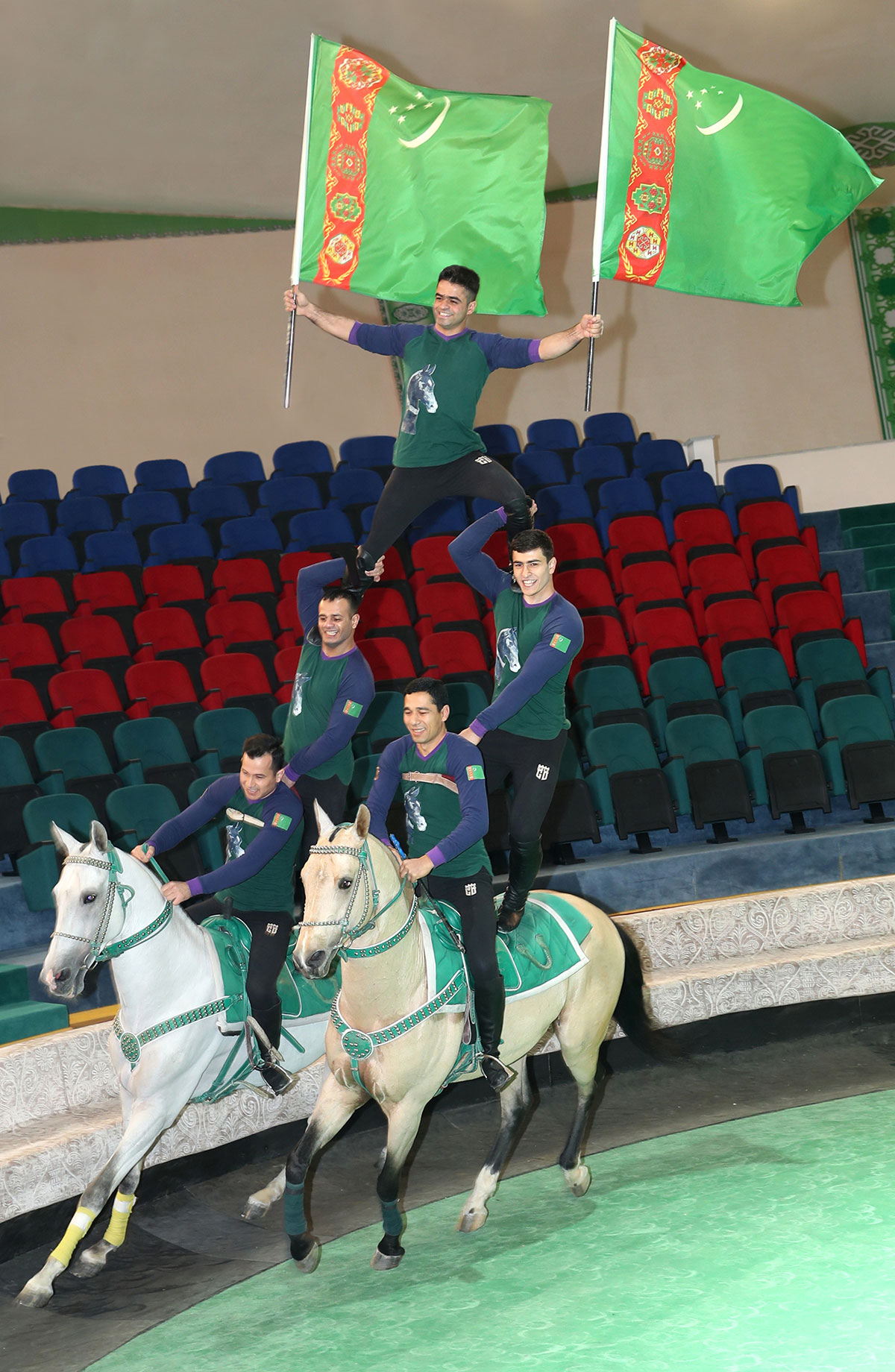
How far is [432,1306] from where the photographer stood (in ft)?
13.5

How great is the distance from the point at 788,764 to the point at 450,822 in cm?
365

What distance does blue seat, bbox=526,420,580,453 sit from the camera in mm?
11773

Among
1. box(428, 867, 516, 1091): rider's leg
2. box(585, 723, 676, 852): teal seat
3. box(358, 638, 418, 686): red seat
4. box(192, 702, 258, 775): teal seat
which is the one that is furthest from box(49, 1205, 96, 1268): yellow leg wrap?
box(358, 638, 418, 686): red seat

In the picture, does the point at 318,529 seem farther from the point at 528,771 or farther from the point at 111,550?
the point at 528,771

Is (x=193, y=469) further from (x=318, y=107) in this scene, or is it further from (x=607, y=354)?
(x=318, y=107)

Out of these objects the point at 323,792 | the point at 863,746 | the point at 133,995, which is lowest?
the point at 133,995

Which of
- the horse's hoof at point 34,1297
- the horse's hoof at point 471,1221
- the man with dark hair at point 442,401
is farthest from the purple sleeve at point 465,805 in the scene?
the horse's hoof at point 34,1297

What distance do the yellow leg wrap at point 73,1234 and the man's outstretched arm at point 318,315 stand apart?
3255 mm

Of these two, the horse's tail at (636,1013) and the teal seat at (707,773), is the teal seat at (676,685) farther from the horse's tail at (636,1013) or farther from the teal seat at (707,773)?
the horse's tail at (636,1013)

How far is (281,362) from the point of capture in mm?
14102

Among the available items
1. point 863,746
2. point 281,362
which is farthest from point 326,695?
point 281,362

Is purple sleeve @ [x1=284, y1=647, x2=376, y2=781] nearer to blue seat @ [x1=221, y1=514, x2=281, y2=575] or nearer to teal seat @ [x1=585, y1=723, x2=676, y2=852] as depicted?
teal seat @ [x1=585, y1=723, x2=676, y2=852]

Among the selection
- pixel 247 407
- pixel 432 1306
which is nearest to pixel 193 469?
pixel 247 407

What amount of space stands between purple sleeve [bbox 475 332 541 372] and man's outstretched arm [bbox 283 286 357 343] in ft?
1.76
